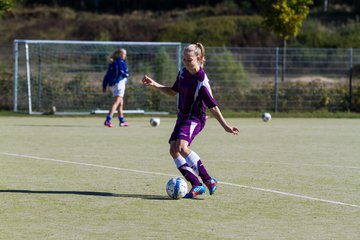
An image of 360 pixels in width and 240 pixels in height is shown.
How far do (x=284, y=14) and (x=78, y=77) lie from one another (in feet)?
23.3

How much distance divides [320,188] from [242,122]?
12.9 m

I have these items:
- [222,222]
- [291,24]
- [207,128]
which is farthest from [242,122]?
[222,222]

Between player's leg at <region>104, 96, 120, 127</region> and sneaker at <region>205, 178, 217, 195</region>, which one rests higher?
sneaker at <region>205, 178, 217, 195</region>

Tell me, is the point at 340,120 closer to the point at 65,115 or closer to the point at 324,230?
the point at 65,115

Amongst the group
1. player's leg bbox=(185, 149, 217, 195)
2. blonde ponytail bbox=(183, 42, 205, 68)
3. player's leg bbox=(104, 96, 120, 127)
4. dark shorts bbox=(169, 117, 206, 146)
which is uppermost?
blonde ponytail bbox=(183, 42, 205, 68)

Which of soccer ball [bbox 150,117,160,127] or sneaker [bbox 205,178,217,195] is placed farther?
soccer ball [bbox 150,117,160,127]

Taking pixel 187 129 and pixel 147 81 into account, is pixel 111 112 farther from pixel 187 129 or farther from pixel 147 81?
pixel 187 129

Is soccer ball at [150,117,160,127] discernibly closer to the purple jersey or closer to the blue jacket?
the blue jacket

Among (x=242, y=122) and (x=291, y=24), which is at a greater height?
(x=291, y=24)

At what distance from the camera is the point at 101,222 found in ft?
28.8

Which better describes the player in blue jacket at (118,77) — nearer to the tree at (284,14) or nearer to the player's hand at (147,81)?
the tree at (284,14)

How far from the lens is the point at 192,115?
10688 mm

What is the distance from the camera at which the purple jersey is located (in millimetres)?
10523

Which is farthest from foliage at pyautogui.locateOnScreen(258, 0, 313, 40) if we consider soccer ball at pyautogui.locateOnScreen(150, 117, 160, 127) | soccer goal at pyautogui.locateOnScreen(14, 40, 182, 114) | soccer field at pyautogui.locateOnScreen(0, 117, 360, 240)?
soccer field at pyautogui.locateOnScreen(0, 117, 360, 240)
